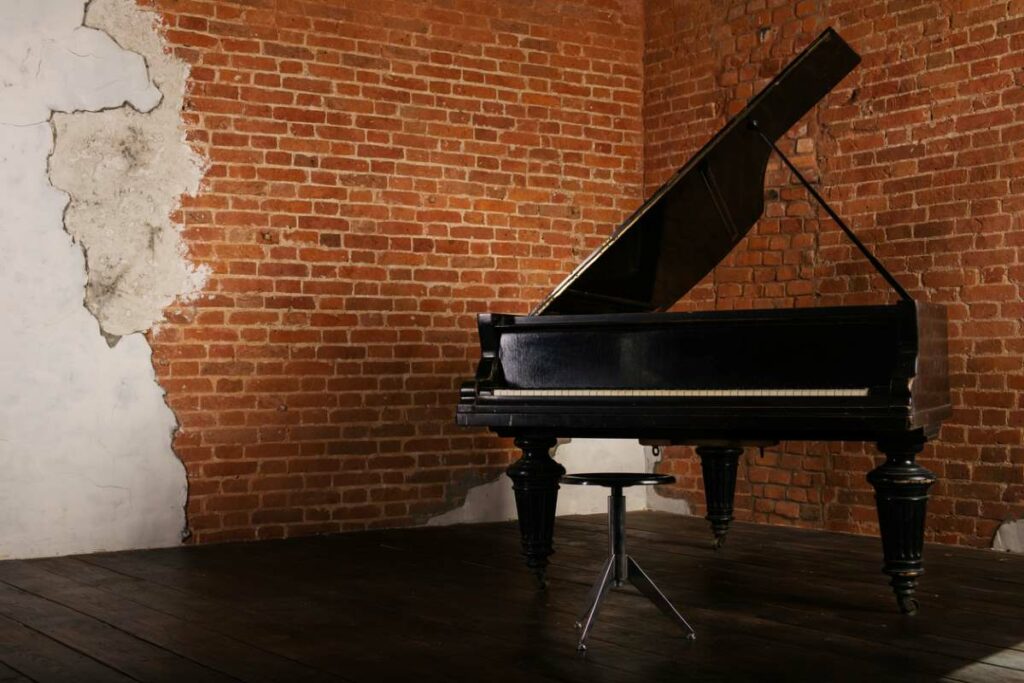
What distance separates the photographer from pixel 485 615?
13.6ft

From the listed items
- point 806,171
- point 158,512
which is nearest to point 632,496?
point 806,171

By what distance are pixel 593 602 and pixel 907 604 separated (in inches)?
44.7

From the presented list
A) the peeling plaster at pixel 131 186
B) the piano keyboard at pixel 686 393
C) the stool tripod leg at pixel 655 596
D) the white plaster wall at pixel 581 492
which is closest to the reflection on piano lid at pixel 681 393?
the piano keyboard at pixel 686 393

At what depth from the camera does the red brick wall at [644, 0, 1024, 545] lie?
5.49 metres

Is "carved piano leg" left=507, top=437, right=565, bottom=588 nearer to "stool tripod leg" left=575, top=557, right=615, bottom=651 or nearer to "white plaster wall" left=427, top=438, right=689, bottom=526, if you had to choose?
Answer: "stool tripod leg" left=575, top=557, right=615, bottom=651

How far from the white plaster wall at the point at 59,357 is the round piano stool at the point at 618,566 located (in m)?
2.54

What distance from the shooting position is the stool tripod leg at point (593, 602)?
3.61 m

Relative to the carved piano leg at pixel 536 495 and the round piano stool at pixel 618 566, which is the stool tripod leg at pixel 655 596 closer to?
the round piano stool at pixel 618 566

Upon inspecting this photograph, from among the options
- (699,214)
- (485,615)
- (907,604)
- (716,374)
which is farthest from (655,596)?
(699,214)

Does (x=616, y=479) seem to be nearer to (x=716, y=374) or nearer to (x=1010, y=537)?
(x=716, y=374)

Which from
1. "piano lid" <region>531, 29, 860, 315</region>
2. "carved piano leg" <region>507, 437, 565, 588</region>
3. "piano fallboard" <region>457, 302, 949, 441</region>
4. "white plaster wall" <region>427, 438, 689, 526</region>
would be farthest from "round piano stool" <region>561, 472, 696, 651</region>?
"white plaster wall" <region>427, 438, 689, 526</region>

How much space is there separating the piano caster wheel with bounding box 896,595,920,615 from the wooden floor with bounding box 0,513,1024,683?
1.7 inches

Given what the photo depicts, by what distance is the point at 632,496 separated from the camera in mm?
7098

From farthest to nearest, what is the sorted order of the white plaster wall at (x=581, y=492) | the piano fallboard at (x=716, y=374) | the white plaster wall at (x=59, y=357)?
the white plaster wall at (x=581, y=492)
the white plaster wall at (x=59, y=357)
the piano fallboard at (x=716, y=374)
